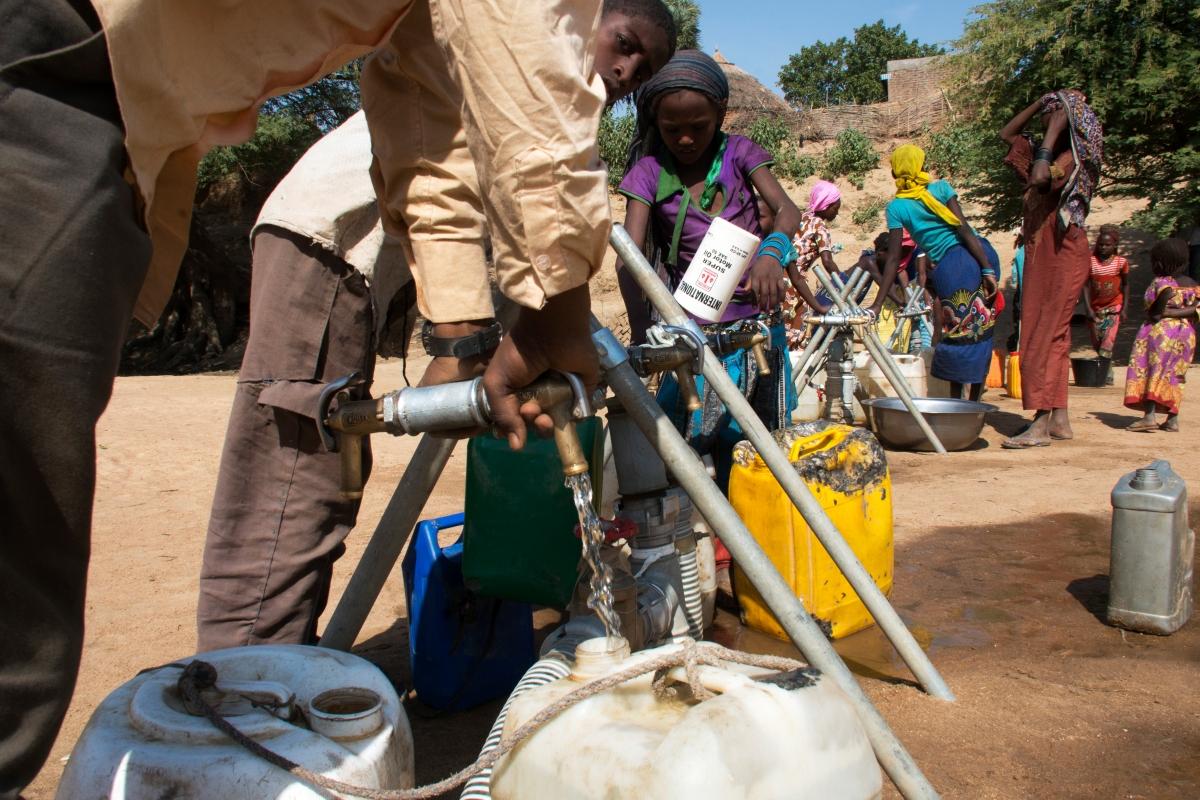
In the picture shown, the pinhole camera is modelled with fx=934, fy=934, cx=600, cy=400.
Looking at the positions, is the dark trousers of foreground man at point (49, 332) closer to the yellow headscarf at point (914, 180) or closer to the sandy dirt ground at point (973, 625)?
the sandy dirt ground at point (973, 625)

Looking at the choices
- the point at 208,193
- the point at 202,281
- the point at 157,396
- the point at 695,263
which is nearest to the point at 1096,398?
the point at 695,263

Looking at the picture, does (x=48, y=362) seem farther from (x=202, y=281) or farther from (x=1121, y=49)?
(x=202, y=281)

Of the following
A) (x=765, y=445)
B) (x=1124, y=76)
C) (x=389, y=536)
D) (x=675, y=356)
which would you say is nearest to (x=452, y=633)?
(x=389, y=536)

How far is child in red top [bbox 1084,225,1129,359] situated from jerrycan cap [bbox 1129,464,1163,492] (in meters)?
7.50

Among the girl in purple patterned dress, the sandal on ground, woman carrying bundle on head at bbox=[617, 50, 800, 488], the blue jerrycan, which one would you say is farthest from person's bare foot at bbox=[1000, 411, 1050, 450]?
the blue jerrycan

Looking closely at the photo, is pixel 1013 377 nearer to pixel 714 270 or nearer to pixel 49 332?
pixel 714 270

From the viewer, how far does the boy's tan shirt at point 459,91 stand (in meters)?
1.04

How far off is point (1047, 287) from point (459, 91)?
5331 mm

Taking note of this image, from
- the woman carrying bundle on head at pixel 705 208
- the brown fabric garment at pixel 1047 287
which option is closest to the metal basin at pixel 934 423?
the brown fabric garment at pixel 1047 287

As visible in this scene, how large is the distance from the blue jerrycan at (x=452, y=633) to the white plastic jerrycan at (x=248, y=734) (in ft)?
2.60

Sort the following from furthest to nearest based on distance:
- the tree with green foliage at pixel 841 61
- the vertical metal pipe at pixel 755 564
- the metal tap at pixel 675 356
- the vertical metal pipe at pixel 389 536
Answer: the tree with green foliage at pixel 841 61
the vertical metal pipe at pixel 389 536
the metal tap at pixel 675 356
the vertical metal pipe at pixel 755 564

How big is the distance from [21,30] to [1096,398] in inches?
349

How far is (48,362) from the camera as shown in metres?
0.89

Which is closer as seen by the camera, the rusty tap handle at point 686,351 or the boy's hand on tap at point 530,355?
the boy's hand on tap at point 530,355
